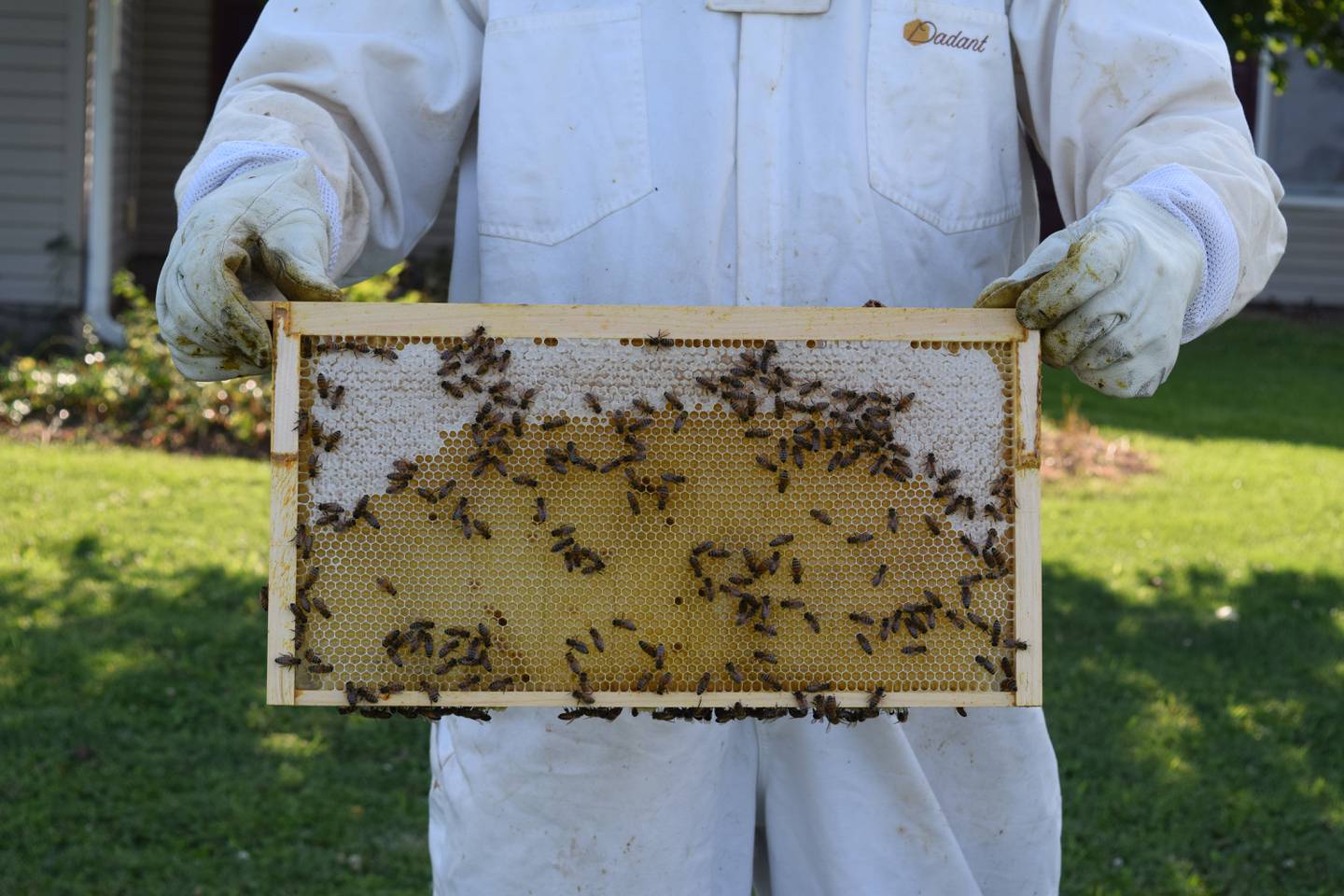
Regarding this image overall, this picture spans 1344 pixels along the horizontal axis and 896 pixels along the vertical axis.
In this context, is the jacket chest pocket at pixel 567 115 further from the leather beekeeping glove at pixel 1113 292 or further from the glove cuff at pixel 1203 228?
the glove cuff at pixel 1203 228

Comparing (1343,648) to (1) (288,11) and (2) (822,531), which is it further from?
(1) (288,11)

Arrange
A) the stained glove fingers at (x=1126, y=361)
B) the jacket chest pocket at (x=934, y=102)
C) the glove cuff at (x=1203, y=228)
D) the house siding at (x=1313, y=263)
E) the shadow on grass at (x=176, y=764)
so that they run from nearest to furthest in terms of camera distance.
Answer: the stained glove fingers at (x=1126, y=361)
the glove cuff at (x=1203, y=228)
the jacket chest pocket at (x=934, y=102)
the shadow on grass at (x=176, y=764)
the house siding at (x=1313, y=263)

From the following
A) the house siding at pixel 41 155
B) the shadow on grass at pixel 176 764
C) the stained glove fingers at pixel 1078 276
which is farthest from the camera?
the house siding at pixel 41 155

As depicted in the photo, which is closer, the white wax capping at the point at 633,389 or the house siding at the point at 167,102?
the white wax capping at the point at 633,389

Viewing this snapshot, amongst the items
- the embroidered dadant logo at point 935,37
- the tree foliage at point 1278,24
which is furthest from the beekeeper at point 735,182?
the tree foliage at point 1278,24

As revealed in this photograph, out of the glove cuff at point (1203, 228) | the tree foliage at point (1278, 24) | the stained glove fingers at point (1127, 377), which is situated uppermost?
the tree foliage at point (1278, 24)

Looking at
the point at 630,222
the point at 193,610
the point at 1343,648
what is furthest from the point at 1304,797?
the point at 193,610

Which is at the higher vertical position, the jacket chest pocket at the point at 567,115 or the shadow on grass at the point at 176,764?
the jacket chest pocket at the point at 567,115

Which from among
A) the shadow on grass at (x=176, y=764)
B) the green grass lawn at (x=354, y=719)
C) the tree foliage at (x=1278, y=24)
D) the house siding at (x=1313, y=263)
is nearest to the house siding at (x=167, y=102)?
the green grass lawn at (x=354, y=719)
